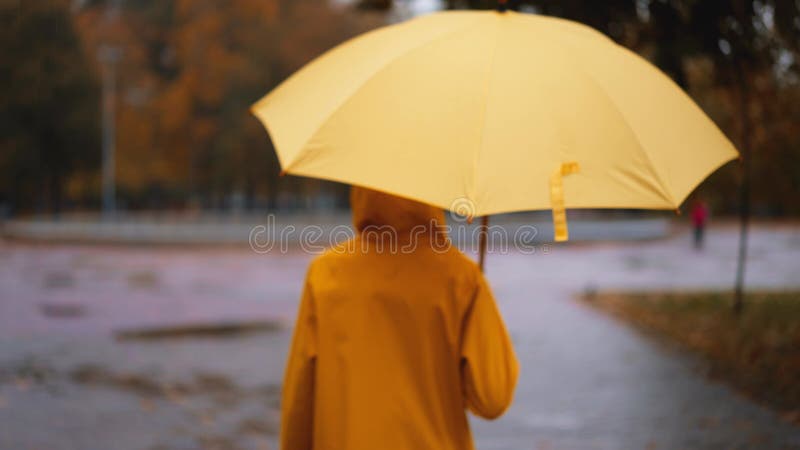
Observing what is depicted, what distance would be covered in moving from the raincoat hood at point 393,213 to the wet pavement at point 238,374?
3.66m

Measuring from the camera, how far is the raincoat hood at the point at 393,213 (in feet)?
8.11

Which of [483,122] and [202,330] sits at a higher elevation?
[483,122]

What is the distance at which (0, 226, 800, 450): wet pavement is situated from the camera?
19.6 feet

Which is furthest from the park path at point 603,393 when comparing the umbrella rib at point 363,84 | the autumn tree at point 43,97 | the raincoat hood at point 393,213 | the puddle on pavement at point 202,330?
the autumn tree at point 43,97

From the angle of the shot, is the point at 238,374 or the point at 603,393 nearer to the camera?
the point at 603,393

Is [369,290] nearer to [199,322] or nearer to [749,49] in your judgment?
[749,49]

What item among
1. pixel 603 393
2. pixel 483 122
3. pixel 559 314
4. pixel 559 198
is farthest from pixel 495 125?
pixel 559 314

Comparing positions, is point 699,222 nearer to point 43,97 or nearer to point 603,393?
point 603,393

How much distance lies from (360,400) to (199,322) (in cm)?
947

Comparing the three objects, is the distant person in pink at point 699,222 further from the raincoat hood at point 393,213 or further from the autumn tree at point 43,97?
the autumn tree at point 43,97

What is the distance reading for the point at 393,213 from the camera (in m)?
2.48

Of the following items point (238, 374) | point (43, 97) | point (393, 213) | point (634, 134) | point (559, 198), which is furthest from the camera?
point (43, 97)

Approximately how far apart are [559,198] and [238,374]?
6.22 meters

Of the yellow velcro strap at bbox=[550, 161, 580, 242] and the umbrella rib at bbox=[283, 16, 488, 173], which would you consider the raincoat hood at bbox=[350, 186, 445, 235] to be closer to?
the umbrella rib at bbox=[283, 16, 488, 173]
